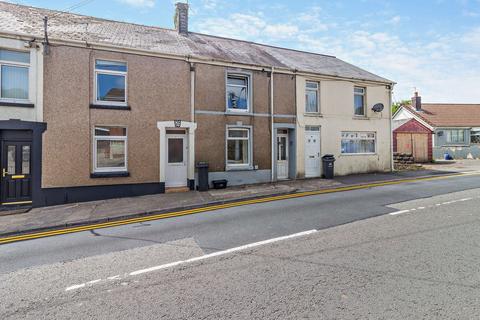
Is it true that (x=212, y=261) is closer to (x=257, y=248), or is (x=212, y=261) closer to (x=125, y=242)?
(x=257, y=248)

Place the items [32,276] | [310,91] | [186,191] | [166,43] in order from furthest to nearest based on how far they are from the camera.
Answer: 1. [310,91]
2. [166,43]
3. [186,191]
4. [32,276]

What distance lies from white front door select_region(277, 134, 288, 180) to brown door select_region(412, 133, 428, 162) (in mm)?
14537

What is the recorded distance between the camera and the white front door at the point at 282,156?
13.6m

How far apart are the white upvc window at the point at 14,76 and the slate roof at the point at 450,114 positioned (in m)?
34.7

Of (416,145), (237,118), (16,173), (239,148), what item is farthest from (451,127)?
(16,173)

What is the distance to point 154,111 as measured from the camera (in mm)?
10875

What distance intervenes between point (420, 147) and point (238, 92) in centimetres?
1809

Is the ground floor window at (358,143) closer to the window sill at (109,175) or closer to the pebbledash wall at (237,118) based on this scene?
the pebbledash wall at (237,118)

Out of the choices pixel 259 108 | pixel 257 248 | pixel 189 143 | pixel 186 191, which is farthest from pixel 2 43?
pixel 257 248

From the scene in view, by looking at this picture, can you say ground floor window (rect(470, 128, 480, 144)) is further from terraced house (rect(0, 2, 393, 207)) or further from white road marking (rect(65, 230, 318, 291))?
white road marking (rect(65, 230, 318, 291))

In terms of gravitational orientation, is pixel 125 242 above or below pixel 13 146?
below

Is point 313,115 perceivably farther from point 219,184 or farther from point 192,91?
point 192,91

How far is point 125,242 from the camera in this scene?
217 inches

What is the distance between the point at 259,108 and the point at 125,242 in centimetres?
915
